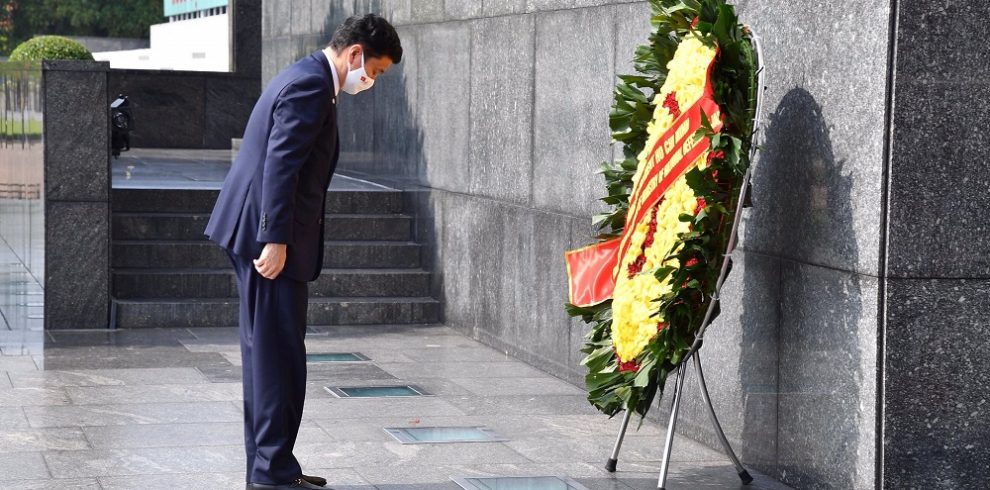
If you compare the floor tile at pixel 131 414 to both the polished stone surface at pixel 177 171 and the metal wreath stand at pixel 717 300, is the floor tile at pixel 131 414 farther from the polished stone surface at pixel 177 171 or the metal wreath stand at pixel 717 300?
the polished stone surface at pixel 177 171

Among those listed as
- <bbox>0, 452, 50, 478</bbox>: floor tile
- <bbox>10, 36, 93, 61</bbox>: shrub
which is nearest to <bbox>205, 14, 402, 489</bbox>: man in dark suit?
<bbox>0, 452, 50, 478</bbox>: floor tile

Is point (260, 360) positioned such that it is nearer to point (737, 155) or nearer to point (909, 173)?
point (737, 155)

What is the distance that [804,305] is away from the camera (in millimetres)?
6359

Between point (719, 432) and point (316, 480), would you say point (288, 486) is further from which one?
point (719, 432)

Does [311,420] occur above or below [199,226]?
below

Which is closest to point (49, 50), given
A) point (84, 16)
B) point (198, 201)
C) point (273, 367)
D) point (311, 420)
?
point (198, 201)

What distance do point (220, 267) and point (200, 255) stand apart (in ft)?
0.57

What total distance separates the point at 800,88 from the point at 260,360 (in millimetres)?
2464

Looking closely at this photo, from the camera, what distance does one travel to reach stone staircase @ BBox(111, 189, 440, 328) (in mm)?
11055

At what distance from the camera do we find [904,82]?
574 cm

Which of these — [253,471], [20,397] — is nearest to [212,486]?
[253,471]

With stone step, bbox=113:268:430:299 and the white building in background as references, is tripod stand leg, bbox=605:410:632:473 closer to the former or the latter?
stone step, bbox=113:268:430:299

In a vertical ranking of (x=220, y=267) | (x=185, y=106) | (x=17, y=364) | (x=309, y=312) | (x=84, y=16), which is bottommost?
(x=17, y=364)

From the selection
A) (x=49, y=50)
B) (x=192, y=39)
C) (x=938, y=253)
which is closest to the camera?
(x=938, y=253)
